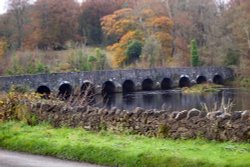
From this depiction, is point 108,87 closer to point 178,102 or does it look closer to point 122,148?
point 178,102

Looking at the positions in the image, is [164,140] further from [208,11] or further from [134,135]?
[208,11]

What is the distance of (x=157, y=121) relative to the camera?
516 inches

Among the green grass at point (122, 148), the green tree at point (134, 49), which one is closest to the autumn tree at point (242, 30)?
the green tree at point (134, 49)

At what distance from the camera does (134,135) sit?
13.3 metres

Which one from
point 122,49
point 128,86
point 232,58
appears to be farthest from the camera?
point 122,49

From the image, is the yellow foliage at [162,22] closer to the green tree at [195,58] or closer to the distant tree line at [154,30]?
the distant tree line at [154,30]

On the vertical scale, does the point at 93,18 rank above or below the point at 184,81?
above

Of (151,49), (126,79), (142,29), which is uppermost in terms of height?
(142,29)

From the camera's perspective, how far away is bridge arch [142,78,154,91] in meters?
58.1

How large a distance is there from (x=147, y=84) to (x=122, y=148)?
48322 millimetres

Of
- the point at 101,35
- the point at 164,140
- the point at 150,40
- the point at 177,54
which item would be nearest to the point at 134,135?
the point at 164,140

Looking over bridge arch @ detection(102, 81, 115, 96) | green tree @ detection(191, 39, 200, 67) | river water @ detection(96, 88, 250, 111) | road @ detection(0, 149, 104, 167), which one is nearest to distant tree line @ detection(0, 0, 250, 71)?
green tree @ detection(191, 39, 200, 67)

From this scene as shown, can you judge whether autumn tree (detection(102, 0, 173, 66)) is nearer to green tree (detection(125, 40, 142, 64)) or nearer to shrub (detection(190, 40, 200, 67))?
green tree (detection(125, 40, 142, 64))

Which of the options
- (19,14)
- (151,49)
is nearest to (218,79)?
(151,49)
